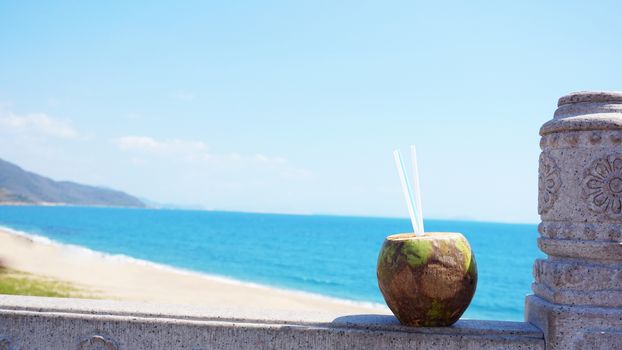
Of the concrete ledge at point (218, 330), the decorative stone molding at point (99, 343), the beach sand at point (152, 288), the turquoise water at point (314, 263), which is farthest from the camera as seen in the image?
the turquoise water at point (314, 263)

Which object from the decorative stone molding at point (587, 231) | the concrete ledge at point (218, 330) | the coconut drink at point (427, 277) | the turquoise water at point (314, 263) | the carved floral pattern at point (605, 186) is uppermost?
the carved floral pattern at point (605, 186)

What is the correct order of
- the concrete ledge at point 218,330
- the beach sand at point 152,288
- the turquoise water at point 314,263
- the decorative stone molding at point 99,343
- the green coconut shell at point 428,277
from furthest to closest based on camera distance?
the turquoise water at point 314,263 → the beach sand at point 152,288 → the decorative stone molding at point 99,343 → the concrete ledge at point 218,330 → the green coconut shell at point 428,277

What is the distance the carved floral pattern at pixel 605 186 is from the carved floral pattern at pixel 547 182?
13 cm

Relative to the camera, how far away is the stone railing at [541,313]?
2.61 m

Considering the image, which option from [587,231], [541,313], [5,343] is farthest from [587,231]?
[5,343]

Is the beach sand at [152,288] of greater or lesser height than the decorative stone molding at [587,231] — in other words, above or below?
below

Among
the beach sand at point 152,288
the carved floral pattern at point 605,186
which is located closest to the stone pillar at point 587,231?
the carved floral pattern at point 605,186

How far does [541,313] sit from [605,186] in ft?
2.18

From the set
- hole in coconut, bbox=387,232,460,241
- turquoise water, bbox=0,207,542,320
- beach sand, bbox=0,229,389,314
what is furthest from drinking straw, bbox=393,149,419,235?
turquoise water, bbox=0,207,542,320

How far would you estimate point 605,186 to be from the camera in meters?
2.62

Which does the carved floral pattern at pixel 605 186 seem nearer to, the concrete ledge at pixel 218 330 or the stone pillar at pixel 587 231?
the stone pillar at pixel 587 231

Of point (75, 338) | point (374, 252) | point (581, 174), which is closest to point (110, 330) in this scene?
point (75, 338)

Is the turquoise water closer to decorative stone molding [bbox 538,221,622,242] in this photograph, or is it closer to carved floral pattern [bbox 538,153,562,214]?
carved floral pattern [bbox 538,153,562,214]

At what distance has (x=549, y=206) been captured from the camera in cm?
277
